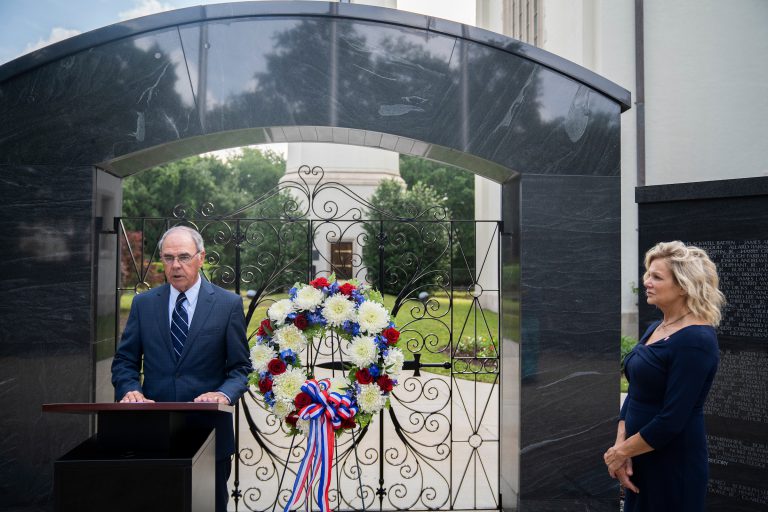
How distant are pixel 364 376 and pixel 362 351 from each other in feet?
0.51

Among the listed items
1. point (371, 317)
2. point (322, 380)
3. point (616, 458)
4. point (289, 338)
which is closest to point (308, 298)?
point (289, 338)

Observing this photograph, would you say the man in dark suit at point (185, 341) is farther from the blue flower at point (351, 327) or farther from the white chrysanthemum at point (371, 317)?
the white chrysanthemum at point (371, 317)

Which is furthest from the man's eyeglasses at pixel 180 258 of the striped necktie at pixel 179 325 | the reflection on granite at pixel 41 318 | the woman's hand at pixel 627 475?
the woman's hand at pixel 627 475

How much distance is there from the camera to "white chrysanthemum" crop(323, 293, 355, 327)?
3828mm

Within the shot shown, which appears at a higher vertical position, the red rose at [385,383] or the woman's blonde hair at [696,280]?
the woman's blonde hair at [696,280]

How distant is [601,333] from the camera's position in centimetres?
571

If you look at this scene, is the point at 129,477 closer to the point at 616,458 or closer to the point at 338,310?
the point at 338,310

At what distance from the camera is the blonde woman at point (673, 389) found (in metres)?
3.41

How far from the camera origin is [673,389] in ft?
11.2

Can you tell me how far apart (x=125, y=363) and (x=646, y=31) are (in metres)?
15.0

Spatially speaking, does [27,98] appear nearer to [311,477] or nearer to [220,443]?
[220,443]

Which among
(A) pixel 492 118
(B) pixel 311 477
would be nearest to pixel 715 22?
(A) pixel 492 118

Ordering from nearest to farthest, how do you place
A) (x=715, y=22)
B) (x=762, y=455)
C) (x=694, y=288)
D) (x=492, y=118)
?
(x=694, y=288) → (x=762, y=455) → (x=492, y=118) → (x=715, y=22)

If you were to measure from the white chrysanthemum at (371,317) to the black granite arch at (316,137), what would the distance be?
211cm
